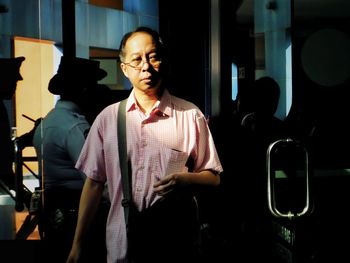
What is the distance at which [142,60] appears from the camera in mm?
2764

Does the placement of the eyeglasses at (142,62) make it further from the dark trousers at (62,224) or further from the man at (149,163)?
the dark trousers at (62,224)

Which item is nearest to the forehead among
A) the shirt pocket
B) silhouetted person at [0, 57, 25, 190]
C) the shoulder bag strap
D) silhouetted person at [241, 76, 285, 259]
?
the shoulder bag strap

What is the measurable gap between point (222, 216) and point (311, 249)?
0.79 metres

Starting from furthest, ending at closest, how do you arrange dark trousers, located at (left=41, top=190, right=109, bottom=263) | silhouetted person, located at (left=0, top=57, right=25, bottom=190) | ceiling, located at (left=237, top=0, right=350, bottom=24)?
1. ceiling, located at (left=237, top=0, right=350, bottom=24)
2. silhouetted person, located at (left=0, top=57, right=25, bottom=190)
3. dark trousers, located at (left=41, top=190, right=109, bottom=263)

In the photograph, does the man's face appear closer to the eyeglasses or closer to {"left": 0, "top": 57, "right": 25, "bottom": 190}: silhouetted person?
the eyeglasses

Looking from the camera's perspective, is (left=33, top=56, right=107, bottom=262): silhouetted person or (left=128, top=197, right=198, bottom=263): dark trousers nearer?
(left=128, top=197, right=198, bottom=263): dark trousers

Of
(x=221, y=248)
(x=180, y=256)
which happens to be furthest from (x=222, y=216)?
(x=180, y=256)

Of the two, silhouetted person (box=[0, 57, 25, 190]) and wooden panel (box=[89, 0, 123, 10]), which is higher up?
wooden panel (box=[89, 0, 123, 10])

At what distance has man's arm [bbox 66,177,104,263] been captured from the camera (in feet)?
9.30

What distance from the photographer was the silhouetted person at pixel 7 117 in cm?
360

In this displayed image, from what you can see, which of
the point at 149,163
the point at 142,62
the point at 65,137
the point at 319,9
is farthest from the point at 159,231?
the point at 319,9

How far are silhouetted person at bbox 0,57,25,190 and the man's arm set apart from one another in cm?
102

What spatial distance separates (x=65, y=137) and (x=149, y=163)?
2.78 ft

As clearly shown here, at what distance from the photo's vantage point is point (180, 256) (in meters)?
2.83
